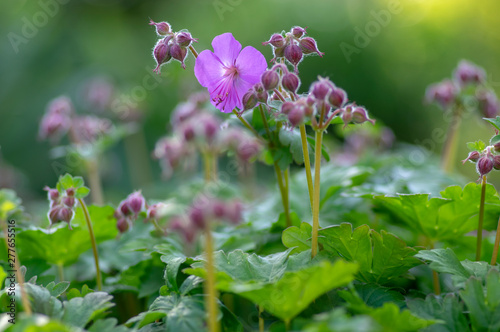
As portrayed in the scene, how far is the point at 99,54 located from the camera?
416cm

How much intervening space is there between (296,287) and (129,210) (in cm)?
57

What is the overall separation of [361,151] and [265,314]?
1541mm

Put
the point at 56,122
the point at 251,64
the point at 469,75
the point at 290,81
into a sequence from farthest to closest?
the point at 56,122 < the point at 469,75 < the point at 251,64 < the point at 290,81

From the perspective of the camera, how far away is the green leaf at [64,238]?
1.20 metres

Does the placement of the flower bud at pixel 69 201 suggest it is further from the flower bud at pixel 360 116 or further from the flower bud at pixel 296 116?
the flower bud at pixel 360 116

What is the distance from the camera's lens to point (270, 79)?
914 mm

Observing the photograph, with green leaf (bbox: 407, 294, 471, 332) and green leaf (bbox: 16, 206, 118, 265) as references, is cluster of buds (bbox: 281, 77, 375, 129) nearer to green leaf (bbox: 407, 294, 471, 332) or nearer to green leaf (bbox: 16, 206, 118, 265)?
green leaf (bbox: 407, 294, 471, 332)

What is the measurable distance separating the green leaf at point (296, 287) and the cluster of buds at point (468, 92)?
115cm

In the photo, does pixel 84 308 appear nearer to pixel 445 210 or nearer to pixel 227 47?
pixel 227 47

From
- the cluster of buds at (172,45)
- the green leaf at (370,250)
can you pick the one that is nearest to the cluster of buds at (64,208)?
the cluster of buds at (172,45)

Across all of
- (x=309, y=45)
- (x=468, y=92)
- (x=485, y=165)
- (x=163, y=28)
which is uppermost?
(x=163, y=28)

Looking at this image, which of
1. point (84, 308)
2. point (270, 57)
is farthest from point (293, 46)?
point (270, 57)

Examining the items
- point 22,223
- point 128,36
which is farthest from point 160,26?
point 128,36

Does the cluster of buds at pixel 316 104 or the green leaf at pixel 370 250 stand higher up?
the cluster of buds at pixel 316 104
